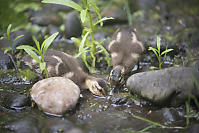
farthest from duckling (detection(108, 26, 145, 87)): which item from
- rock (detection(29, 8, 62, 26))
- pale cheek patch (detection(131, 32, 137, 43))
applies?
rock (detection(29, 8, 62, 26))

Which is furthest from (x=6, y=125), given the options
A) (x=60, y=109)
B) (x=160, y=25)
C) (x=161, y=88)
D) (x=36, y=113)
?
(x=160, y=25)

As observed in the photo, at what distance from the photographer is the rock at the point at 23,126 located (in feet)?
10.00

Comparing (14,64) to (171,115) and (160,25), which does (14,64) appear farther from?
(160,25)

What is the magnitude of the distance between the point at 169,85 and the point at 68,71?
5.42ft

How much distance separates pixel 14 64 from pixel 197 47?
3.55 m

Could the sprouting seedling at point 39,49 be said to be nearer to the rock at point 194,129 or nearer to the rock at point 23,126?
the rock at point 23,126

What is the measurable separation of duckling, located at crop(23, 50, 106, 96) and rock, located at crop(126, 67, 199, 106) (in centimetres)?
73

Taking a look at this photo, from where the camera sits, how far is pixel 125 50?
4.44 m

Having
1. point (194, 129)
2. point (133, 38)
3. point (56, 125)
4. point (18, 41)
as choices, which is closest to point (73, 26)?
point (18, 41)

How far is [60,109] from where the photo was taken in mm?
3289

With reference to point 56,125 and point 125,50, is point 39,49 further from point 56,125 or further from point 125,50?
point 125,50

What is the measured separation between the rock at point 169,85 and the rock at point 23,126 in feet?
4.84

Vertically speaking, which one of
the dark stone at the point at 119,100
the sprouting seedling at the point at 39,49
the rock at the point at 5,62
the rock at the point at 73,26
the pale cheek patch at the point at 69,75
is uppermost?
the rock at the point at 73,26

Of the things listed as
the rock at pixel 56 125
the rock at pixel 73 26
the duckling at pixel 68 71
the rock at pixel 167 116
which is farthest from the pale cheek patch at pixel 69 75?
the rock at pixel 73 26
